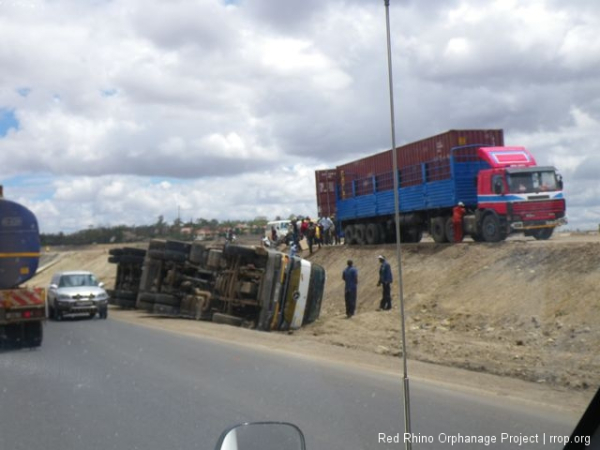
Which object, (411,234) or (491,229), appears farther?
(411,234)

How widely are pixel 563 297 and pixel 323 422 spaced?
15.7 feet

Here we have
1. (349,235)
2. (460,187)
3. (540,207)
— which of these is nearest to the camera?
(540,207)

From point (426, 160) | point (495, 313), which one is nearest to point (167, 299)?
point (426, 160)

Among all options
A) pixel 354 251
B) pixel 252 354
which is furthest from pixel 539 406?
pixel 354 251

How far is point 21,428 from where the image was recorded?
8.06 meters

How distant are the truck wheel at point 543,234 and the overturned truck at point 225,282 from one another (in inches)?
265

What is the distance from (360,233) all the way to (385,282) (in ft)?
37.4

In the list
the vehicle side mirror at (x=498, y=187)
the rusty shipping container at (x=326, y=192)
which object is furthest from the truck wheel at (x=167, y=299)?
the vehicle side mirror at (x=498, y=187)

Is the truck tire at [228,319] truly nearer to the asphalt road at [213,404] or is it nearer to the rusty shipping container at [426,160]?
the rusty shipping container at [426,160]

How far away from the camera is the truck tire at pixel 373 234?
90.8 feet

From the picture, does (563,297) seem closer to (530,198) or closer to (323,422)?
(323,422)

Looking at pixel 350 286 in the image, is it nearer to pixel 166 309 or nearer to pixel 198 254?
pixel 198 254

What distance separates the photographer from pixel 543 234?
1491 cm

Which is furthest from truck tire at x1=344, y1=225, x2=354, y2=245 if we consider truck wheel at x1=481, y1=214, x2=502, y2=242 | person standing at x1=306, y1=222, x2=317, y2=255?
truck wheel at x1=481, y1=214, x2=502, y2=242
